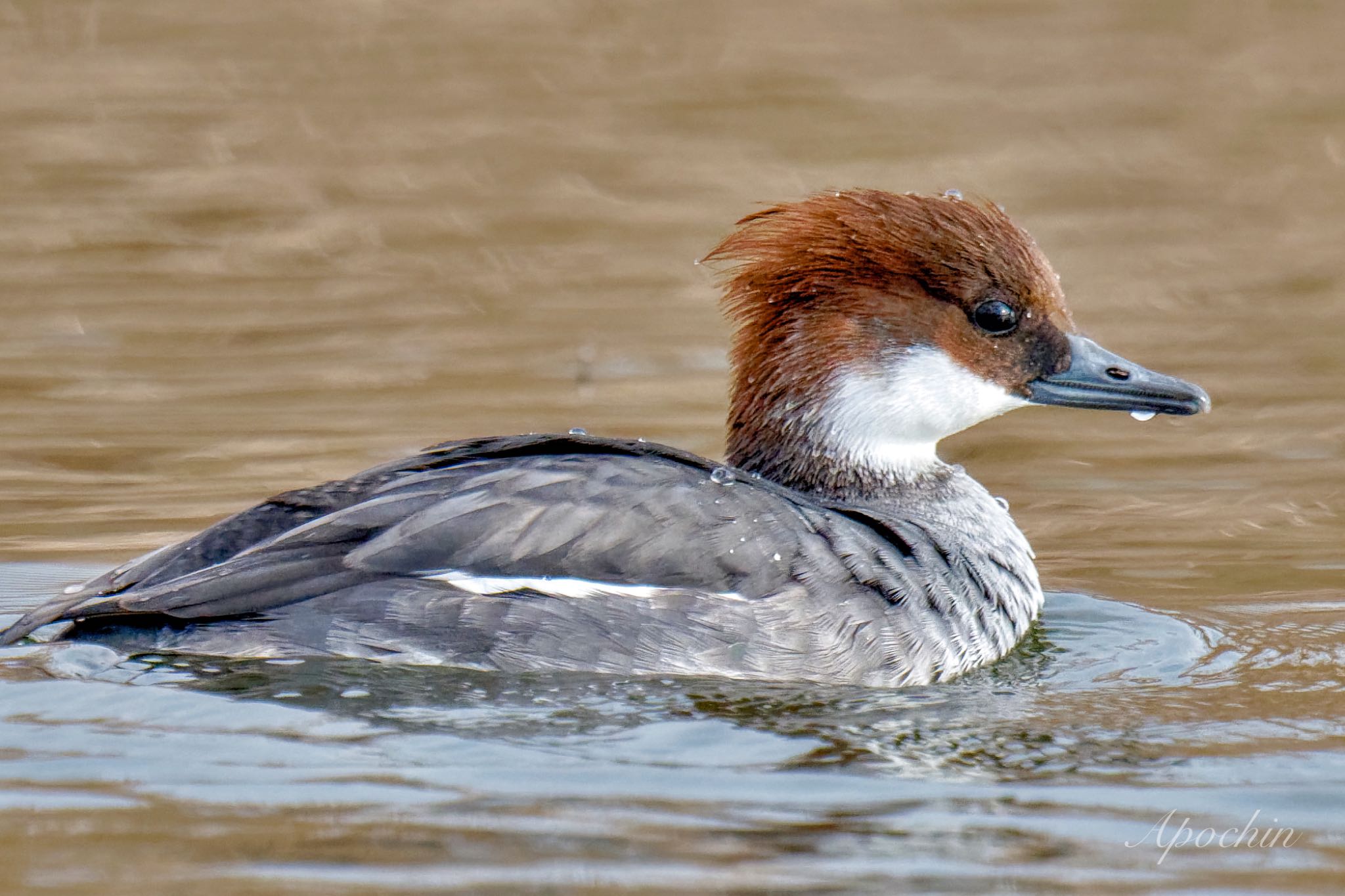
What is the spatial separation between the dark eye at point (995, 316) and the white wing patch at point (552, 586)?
58.6 inches

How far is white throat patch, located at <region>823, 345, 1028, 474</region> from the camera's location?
6832mm

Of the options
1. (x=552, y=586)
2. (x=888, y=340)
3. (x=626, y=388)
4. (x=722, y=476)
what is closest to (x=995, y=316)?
(x=888, y=340)

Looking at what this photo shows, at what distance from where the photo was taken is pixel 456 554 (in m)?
5.88

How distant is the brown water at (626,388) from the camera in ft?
15.9

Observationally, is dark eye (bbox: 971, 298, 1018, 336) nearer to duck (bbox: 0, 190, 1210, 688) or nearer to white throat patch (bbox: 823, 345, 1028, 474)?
duck (bbox: 0, 190, 1210, 688)

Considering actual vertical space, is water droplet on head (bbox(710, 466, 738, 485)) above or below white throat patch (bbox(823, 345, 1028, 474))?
below

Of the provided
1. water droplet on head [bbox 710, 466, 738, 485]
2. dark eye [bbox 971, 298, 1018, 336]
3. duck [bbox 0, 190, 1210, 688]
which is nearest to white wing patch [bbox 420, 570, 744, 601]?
duck [bbox 0, 190, 1210, 688]

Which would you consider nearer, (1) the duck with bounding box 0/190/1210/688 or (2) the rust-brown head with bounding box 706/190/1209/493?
(1) the duck with bounding box 0/190/1210/688

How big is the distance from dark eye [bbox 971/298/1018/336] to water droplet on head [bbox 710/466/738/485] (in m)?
1.13

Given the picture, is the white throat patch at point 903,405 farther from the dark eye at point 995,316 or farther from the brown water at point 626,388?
the brown water at point 626,388

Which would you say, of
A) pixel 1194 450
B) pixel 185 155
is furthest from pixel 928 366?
pixel 185 155

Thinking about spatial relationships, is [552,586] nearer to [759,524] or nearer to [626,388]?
[759,524]

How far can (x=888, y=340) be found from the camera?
681 centimetres

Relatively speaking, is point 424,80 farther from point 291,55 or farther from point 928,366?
point 928,366
